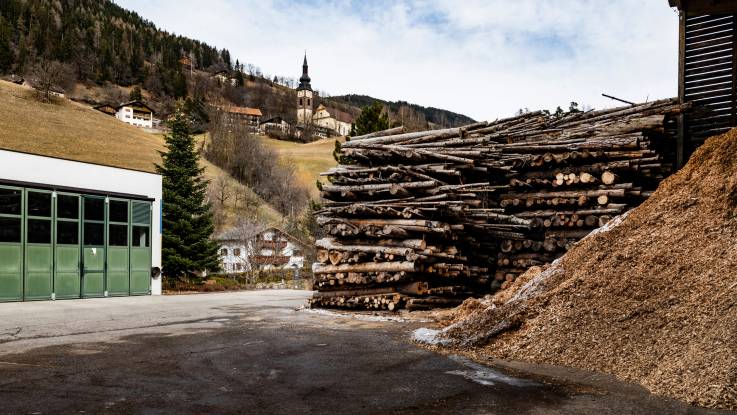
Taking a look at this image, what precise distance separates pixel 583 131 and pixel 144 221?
1660 cm

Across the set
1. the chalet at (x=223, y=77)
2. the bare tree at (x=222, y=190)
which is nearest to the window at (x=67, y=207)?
the bare tree at (x=222, y=190)

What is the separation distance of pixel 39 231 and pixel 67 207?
1.28 metres

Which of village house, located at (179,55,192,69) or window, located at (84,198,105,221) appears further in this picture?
village house, located at (179,55,192,69)

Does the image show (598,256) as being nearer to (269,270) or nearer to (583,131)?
(583,131)

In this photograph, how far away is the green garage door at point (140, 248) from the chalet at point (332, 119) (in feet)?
453

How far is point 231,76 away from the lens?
176 m

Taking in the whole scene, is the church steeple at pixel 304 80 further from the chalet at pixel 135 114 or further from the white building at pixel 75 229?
the white building at pixel 75 229

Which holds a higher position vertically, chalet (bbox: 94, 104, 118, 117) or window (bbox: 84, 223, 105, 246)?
chalet (bbox: 94, 104, 118, 117)

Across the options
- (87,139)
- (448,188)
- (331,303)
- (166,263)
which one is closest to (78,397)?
(331,303)

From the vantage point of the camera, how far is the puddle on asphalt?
606cm

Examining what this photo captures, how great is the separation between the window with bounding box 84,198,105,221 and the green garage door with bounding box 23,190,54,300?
1355mm

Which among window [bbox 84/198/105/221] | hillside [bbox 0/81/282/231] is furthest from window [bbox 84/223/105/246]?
hillside [bbox 0/81/282/231]

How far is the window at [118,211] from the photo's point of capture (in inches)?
869

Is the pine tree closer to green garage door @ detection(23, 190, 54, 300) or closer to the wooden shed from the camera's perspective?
green garage door @ detection(23, 190, 54, 300)
